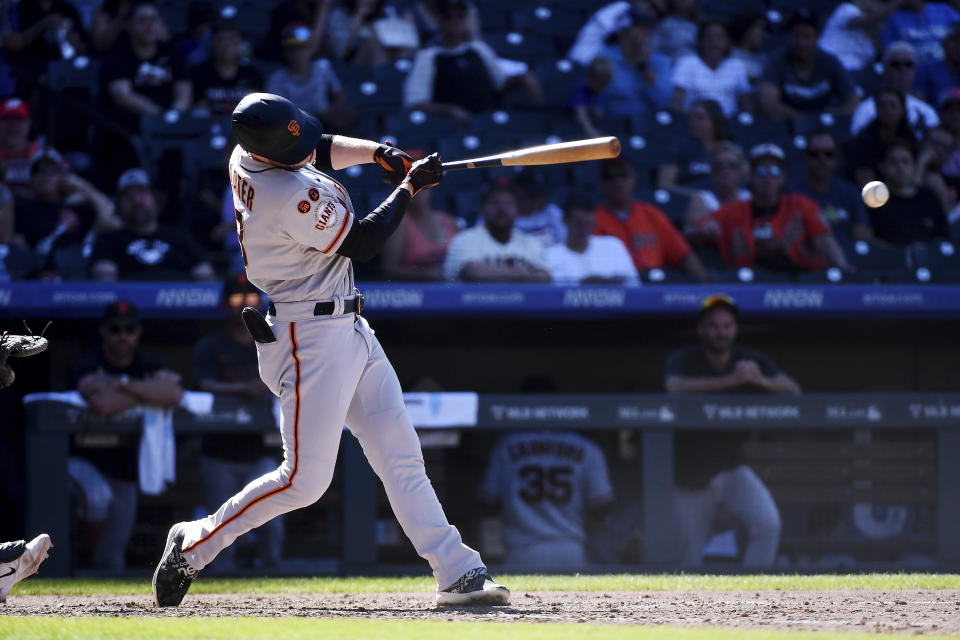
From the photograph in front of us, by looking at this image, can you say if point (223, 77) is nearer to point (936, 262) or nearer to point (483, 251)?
point (483, 251)

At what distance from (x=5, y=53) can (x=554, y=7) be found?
14.2ft

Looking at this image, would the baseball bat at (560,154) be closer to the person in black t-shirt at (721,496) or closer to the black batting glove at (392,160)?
the black batting glove at (392,160)

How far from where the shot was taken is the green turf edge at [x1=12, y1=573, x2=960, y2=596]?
484 cm

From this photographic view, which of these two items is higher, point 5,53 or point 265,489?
point 5,53

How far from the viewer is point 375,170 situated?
8.59 metres

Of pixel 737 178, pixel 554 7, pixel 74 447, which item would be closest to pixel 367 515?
pixel 74 447

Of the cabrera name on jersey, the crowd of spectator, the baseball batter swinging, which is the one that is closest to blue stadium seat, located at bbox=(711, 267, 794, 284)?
the crowd of spectator

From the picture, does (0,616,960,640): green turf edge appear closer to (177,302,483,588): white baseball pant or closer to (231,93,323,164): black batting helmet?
(177,302,483,588): white baseball pant

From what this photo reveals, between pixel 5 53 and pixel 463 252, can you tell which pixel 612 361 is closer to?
pixel 463 252

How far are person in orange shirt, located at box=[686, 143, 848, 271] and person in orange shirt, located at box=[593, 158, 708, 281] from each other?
0.23 m

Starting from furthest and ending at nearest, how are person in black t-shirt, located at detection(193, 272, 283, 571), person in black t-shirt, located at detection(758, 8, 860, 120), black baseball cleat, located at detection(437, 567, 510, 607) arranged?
person in black t-shirt, located at detection(758, 8, 860, 120)
person in black t-shirt, located at detection(193, 272, 283, 571)
black baseball cleat, located at detection(437, 567, 510, 607)

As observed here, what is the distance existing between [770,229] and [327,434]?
198 inches

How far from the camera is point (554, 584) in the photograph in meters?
5.02

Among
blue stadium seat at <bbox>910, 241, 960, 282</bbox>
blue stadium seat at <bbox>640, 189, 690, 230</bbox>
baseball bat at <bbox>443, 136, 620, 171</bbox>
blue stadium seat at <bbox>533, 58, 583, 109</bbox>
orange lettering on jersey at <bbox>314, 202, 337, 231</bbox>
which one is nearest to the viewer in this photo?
orange lettering on jersey at <bbox>314, 202, 337, 231</bbox>
